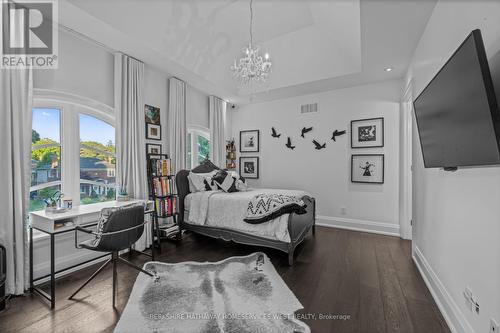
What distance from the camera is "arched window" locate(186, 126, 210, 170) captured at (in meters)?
4.77

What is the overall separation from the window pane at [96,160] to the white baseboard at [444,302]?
161 inches

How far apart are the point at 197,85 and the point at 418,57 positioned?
363 cm

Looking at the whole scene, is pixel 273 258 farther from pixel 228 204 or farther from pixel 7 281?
pixel 7 281

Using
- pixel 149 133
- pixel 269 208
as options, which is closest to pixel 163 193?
pixel 149 133

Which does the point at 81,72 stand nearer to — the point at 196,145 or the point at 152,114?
the point at 152,114

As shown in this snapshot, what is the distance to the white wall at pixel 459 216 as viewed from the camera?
125cm

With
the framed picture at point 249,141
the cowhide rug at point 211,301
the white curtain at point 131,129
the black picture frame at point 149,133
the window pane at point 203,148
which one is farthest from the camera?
the framed picture at point 249,141

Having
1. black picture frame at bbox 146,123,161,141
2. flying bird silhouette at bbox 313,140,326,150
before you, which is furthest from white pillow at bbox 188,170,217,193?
flying bird silhouette at bbox 313,140,326,150

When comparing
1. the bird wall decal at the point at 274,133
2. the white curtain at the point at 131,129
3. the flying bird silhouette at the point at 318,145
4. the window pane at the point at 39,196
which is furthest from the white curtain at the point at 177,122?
the flying bird silhouette at the point at 318,145

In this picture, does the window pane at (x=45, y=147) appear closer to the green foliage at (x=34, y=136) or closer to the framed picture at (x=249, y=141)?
the green foliage at (x=34, y=136)

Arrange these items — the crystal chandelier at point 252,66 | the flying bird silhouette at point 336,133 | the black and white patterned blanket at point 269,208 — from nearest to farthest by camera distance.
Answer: the crystal chandelier at point 252,66
the black and white patterned blanket at point 269,208
the flying bird silhouette at point 336,133

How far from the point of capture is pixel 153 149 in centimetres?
371

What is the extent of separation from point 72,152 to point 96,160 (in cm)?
32

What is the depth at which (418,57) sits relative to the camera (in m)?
2.73
